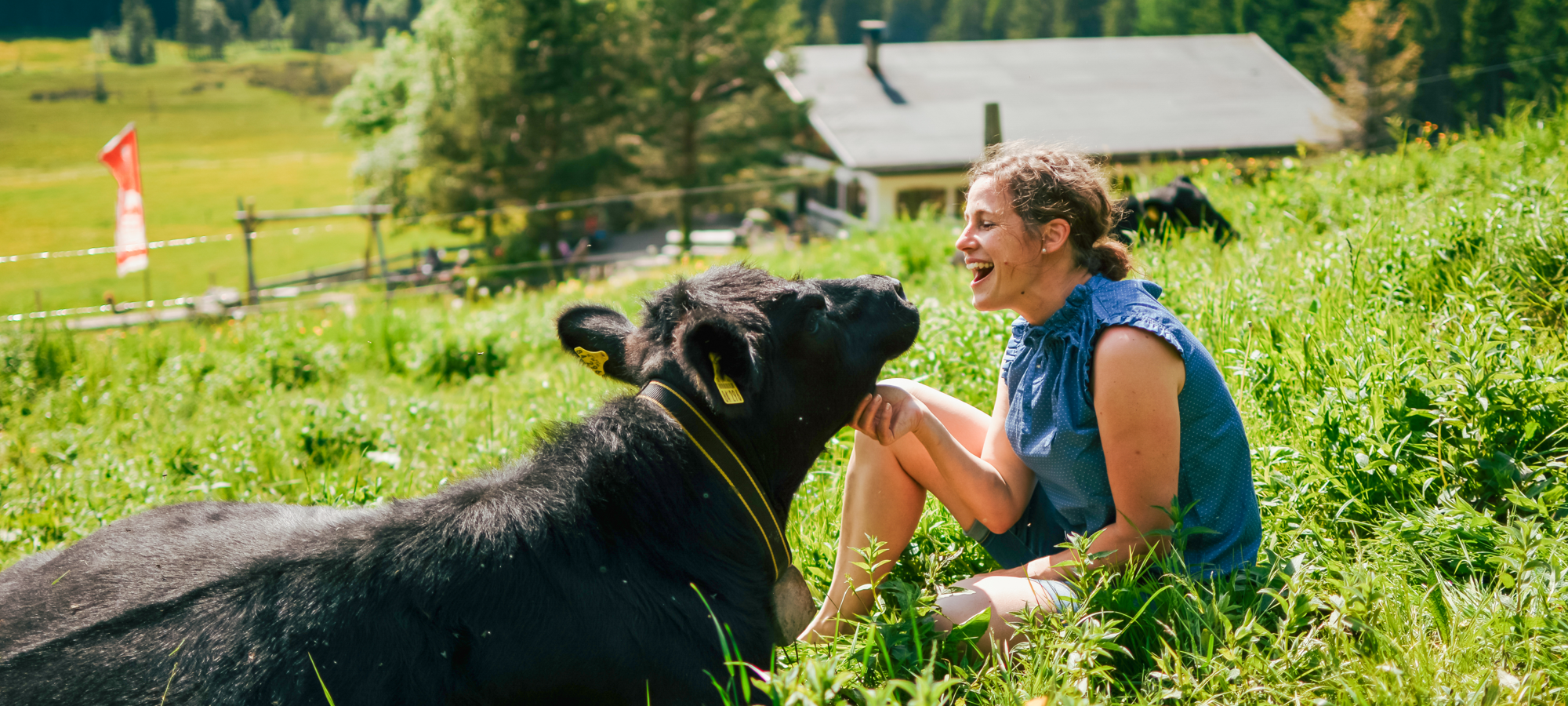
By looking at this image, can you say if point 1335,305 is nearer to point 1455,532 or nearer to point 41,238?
point 1455,532

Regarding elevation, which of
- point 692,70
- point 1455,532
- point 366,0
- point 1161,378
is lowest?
Result: point 1455,532

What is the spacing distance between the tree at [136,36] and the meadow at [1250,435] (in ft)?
309

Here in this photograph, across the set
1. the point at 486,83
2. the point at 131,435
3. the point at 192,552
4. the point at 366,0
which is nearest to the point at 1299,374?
the point at 192,552

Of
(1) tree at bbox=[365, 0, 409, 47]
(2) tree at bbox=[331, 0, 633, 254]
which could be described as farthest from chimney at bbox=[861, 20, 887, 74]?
(1) tree at bbox=[365, 0, 409, 47]

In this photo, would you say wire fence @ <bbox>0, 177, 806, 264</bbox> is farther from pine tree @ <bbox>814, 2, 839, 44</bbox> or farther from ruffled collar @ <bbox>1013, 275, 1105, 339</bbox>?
pine tree @ <bbox>814, 2, 839, 44</bbox>

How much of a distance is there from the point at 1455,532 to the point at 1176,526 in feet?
2.91

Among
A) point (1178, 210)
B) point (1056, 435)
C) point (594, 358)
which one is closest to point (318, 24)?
point (1178, 210)

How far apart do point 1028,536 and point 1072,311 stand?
2.36 feet

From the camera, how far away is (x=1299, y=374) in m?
3.33

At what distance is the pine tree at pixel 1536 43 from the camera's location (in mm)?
19469

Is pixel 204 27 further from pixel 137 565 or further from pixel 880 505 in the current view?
pixel 880 505

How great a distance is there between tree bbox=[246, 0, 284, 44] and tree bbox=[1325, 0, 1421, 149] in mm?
97195

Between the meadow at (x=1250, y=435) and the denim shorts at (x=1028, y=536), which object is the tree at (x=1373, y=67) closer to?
the meadow at (x=1250, y=435)

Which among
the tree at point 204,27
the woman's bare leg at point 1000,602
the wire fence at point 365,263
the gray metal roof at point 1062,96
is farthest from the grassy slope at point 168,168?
the woman's bare leg at point 1000,602
